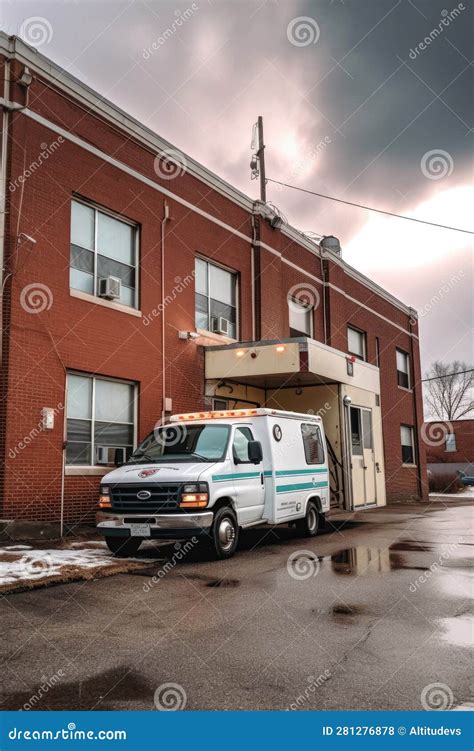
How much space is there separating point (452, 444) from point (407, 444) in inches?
1132

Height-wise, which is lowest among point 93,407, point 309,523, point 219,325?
point 309,523

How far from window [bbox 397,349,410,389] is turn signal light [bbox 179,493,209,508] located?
23.0 metres

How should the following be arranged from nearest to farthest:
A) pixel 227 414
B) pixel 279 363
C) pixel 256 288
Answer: pixel 227 414 < pixel 279 363 < pixel 256 288

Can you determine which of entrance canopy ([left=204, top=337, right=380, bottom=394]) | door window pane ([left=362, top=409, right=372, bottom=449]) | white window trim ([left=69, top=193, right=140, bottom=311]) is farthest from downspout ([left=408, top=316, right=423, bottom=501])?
white window trim ([left=69, top=193, right=140, bottom=311])

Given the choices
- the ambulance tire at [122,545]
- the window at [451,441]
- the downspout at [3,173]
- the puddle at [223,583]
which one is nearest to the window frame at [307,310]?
the downspout at [3,173]

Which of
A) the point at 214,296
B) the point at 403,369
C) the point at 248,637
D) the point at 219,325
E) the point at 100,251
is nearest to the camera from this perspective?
the point at 248,637

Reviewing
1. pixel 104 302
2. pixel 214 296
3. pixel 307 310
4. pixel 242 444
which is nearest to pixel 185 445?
pixel 242 444

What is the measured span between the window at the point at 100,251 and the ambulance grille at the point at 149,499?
17.8ft

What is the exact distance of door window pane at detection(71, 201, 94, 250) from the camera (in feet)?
45.6

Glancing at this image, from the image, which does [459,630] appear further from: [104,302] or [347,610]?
[104,302]

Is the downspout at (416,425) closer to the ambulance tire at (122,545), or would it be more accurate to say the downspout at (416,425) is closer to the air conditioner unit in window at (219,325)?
the air conditioner unit in window at (219,325)

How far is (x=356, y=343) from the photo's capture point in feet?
90.8

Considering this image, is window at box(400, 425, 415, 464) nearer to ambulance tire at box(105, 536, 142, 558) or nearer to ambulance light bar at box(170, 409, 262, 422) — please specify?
ambulance light bar at box(170, 409, 262, 422)

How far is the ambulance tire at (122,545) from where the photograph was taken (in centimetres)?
1006
